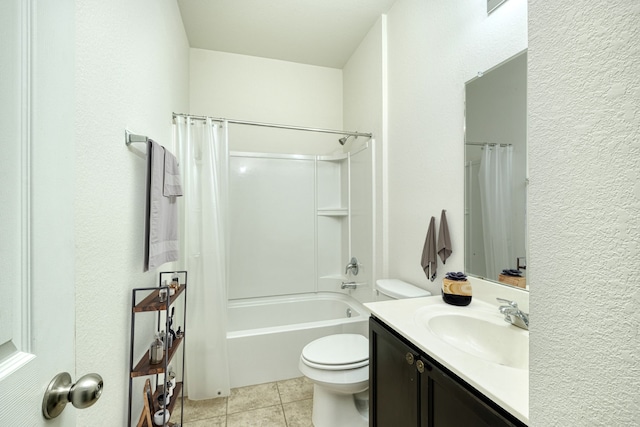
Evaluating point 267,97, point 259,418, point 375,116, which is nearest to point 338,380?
point 259,418

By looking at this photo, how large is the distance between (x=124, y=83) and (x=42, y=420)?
3.66 feet

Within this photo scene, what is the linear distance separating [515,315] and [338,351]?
979 millimetres

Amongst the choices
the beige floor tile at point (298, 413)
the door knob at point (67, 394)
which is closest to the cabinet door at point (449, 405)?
the door knob at point (67, 394)

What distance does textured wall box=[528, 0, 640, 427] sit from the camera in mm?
356

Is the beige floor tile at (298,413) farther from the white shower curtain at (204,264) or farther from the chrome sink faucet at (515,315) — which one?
the chrome sink faucet at (515,315)

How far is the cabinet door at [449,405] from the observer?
2.15ft

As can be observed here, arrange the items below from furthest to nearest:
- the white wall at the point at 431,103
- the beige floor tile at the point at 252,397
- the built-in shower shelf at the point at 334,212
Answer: the built-in shower shelf at the point at 334,212, the beige floor tile at the point at 252,397, the white wall at the point at 431,103

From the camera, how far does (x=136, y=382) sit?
1240 millimetres

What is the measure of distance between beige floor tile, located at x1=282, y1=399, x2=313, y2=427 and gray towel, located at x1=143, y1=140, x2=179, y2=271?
125cm

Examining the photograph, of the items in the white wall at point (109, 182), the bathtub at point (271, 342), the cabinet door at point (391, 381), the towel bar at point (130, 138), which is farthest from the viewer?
the bathtub at point (271, 342)

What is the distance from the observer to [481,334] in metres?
1.08

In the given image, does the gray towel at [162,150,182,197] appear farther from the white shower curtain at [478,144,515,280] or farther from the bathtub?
the white shower curtain at [478,144,515,280]

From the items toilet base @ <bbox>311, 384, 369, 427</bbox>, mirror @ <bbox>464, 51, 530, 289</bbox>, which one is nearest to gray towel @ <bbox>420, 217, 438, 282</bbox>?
mirror @ <bbox>464, 51, 530, 289</bbox>

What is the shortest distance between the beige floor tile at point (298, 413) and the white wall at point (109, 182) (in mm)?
972
